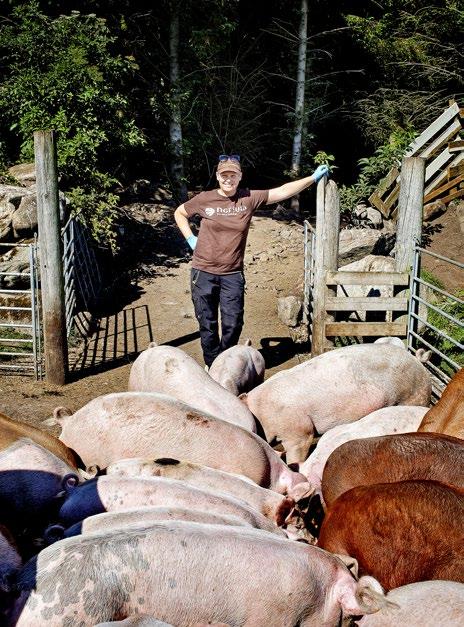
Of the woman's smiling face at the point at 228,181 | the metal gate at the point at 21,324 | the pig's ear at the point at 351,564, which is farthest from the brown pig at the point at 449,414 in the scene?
the metal gate at the point at 21,324

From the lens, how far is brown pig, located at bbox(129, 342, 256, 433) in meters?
4.79

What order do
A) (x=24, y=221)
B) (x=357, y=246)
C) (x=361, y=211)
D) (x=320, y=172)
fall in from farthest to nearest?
(x=361, y=211) → (x=357, y=246) → (x=24, y=221) → (x=320, y=172)

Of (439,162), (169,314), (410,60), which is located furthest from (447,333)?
(410,60)

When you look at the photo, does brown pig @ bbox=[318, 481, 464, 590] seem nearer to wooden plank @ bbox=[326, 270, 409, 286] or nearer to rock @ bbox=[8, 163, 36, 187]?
wooden plank @ bbox=[326, 270, 409, 286]

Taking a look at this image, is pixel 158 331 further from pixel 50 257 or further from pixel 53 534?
pixel 53 534

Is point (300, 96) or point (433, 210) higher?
point (300, 96)

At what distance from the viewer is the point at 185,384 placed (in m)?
4.99

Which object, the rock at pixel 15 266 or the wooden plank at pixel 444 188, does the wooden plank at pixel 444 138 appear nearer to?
the wooden plank at pixel 444 188

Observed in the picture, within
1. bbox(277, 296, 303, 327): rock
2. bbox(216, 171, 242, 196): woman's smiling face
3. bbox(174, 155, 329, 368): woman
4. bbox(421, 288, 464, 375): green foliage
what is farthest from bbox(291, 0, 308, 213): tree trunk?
bbox(216, 171, 242, 196): woman's smiling face

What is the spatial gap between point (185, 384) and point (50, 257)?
2.21 meters

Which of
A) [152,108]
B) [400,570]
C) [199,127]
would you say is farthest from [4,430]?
[199,127]

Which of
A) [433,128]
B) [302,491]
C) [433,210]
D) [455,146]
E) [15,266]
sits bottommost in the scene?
[302,491]

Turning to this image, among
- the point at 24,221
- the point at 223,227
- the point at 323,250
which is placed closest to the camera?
the point at 223,227

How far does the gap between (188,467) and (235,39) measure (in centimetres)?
1683
